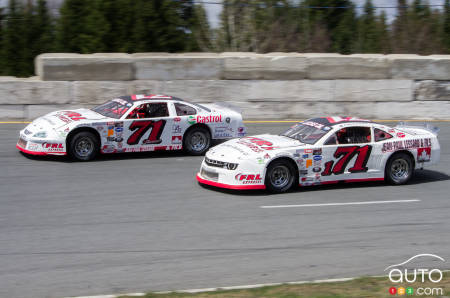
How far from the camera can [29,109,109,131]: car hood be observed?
13148mm

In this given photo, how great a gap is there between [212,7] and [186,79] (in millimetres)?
4899

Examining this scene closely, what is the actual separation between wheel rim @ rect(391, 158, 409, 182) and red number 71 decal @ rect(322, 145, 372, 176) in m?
0.78

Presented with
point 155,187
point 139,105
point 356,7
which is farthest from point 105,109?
point 356,7

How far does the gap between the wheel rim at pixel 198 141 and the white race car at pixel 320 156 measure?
262cm

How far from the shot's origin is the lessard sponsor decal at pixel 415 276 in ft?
22.2

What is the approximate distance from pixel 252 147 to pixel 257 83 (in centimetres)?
720

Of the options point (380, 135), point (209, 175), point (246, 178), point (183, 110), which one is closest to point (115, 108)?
point (183, 110)

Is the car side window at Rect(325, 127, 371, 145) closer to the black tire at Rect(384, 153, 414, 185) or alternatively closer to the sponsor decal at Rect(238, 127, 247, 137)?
the black tire at Rect(384, 153, 414, 185)

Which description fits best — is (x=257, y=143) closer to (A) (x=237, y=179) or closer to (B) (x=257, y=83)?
(A) (x=237, y=179)

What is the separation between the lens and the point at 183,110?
14.3 metres

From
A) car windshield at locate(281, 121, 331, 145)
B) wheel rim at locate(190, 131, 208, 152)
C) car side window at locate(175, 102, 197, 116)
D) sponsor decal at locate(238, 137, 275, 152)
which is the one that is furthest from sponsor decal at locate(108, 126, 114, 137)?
car windshield at locate(281, 121, 331, 145)

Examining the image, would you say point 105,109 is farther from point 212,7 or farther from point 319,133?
point 212,7

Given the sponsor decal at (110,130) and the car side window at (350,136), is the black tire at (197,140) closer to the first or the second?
the sponsor decal at (110,130)

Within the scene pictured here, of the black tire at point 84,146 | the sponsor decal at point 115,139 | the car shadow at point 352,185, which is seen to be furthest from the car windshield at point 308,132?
the black tire at point 84,146
